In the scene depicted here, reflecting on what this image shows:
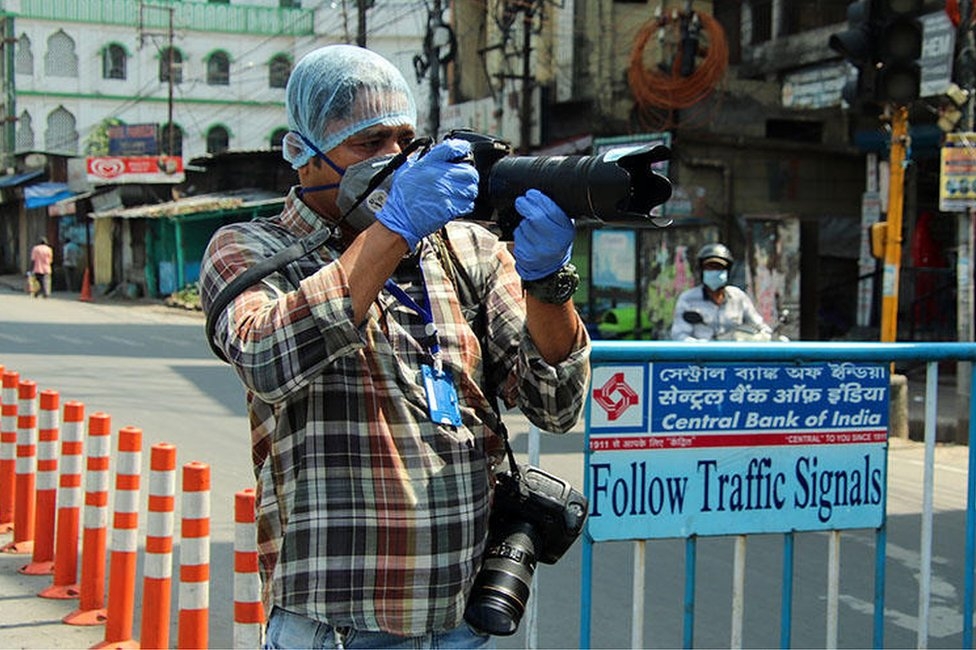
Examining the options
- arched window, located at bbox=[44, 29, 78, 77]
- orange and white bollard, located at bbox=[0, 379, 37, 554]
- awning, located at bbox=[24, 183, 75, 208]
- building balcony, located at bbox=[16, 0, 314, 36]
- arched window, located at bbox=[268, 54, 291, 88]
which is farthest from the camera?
arched window, located at bbox=[268, 54, 291, 88]

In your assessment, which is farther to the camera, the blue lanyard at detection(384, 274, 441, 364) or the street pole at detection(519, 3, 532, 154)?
the street pole at detection(519, 3, 532, 154)

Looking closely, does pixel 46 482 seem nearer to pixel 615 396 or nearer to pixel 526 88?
pixel 615 396

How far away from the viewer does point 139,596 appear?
17.6ft

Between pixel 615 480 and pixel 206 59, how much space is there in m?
55.4

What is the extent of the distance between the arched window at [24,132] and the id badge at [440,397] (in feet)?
182

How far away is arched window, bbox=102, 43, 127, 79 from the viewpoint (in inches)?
2116

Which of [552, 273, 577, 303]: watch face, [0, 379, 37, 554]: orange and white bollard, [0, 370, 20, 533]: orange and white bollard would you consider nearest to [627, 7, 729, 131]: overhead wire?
[0, 370, 20, 533]: orange and white bollard

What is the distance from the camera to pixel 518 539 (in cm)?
216

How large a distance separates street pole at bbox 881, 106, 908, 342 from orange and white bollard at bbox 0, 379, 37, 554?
7.93 m

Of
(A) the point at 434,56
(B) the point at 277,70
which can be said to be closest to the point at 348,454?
(A) the point at 434,56

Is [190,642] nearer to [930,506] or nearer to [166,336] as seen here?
[930,506]

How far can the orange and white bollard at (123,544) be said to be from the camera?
4520 mm

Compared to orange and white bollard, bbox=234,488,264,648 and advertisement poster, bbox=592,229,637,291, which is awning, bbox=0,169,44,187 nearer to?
advertisement poster, bbox=592,229,637,291

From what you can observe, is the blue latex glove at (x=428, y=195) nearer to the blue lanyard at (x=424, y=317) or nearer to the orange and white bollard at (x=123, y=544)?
the blue lanyard at (x=424, y=317)
